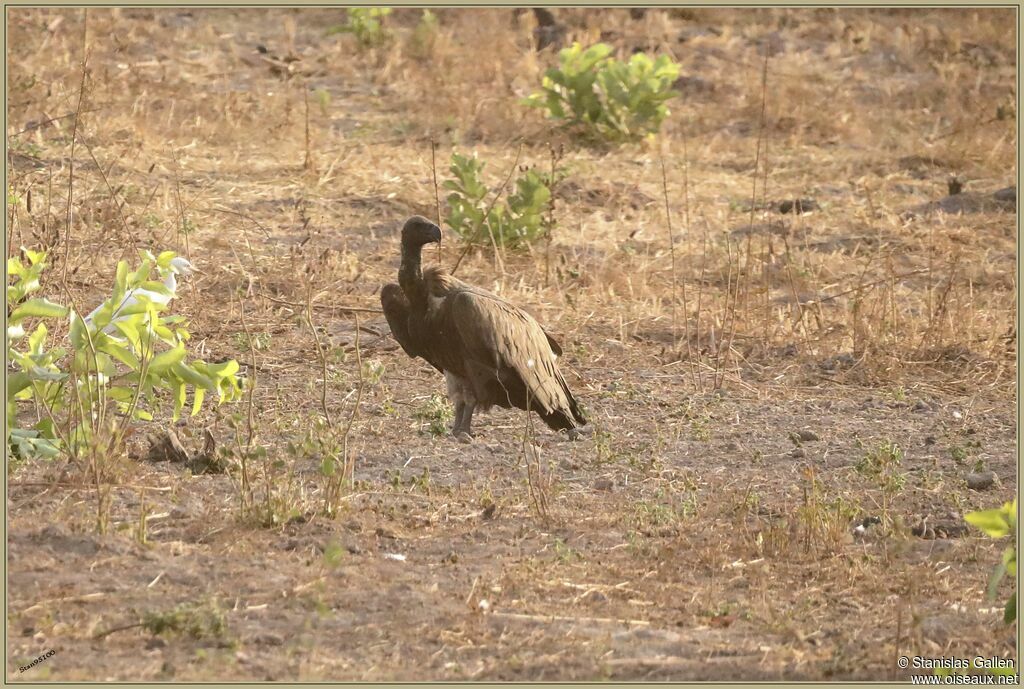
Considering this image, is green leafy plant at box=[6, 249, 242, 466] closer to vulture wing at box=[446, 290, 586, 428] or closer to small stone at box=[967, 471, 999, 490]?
vulture wing at box=[446, 290, 586, 428]

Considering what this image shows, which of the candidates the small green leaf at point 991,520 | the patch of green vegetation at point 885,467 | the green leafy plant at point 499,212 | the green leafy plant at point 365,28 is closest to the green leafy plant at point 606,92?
the green leafy plant at point 499,212

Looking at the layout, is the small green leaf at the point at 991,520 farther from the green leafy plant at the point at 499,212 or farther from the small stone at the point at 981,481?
the green leafy plant at the point at 499,212

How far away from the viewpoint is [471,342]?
7.30 meters

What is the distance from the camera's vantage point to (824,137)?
1477 cm

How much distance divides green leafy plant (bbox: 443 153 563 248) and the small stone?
3.95 metres

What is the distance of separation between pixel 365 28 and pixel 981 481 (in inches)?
426

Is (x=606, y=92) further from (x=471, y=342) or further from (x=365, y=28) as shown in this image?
(x=471, y=342)

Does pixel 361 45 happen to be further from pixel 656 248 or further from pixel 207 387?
pixel 207 387

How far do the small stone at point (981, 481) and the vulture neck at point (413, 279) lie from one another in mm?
2821

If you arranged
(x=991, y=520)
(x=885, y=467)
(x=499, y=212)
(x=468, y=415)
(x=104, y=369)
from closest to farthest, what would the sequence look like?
(x=991, y=520)
(x=104, y=369)
(x=885, y=467)
(x=468, y=415)
(x=499, y=212)

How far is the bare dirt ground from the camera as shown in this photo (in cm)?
491

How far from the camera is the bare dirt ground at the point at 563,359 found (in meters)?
4.91

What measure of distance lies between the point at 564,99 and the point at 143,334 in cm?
782

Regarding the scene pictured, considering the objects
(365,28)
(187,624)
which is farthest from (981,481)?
(365,28)
